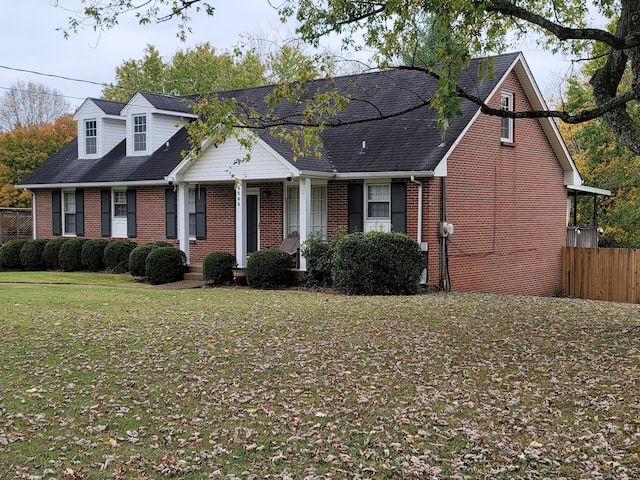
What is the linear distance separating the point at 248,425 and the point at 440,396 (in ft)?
6.97

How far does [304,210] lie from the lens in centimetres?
1827

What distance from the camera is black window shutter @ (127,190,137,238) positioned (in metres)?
23.6

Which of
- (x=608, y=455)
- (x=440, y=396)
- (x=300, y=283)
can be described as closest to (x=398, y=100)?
(x=300, y=283)

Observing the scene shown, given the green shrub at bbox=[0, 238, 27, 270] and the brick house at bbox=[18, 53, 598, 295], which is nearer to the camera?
the brick house at bbox=[18, 53, 598, 295]

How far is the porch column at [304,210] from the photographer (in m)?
18.2

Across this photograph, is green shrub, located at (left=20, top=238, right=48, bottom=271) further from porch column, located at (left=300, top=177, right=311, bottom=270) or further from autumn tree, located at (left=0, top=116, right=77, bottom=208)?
autumn tree, located at (left=0, top=116, right=77, bottom=208)

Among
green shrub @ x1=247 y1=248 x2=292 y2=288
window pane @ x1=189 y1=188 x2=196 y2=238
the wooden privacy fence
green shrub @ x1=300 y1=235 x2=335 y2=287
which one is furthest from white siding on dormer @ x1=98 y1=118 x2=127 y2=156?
the wooden privacy fence

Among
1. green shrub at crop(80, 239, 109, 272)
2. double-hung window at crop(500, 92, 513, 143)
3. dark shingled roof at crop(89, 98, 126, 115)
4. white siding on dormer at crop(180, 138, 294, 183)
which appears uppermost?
dark shingled roof at crop(89, 98, 126, 115)

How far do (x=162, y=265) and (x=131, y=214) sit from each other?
4544mm

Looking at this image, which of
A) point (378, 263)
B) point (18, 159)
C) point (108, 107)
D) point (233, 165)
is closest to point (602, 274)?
point (378, 263)

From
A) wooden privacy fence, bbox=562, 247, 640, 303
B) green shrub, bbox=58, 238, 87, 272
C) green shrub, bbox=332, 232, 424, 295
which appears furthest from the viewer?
green shrub, bbox=58, 238, 87, 272

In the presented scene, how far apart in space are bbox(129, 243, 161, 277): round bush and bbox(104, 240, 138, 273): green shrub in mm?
1763

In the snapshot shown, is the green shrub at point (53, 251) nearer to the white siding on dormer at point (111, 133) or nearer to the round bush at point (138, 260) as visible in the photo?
the white siding on dormer at point (111, 133)

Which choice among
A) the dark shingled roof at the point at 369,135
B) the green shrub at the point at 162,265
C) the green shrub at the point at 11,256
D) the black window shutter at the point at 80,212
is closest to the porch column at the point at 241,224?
the dark shingled roof at the point at 369,135
